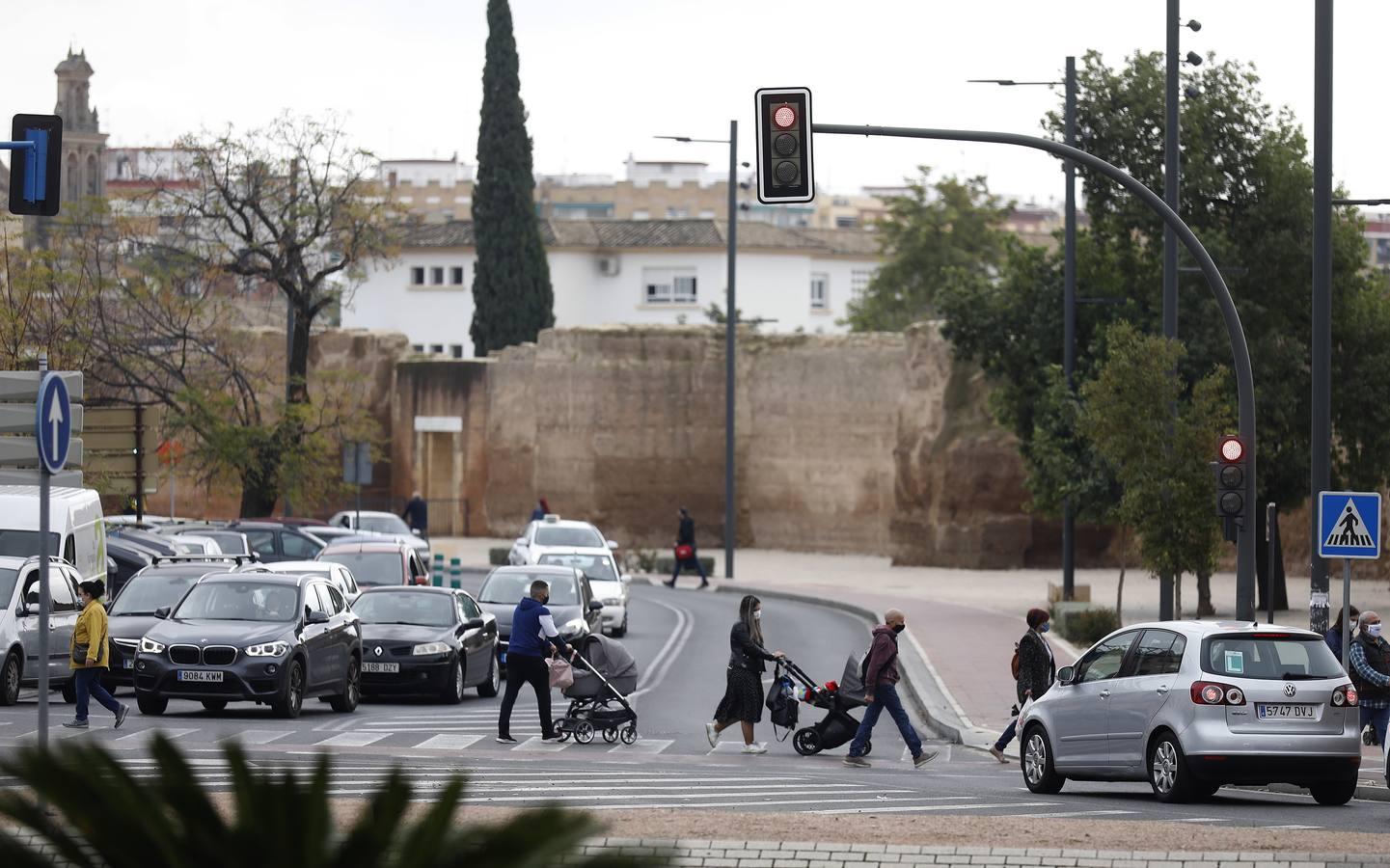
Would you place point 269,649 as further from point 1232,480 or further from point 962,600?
point 962,600

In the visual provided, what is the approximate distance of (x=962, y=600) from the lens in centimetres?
4109

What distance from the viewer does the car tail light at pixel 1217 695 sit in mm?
14820

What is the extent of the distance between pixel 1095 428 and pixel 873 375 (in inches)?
1327

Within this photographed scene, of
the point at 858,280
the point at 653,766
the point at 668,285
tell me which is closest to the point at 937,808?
the point at 653,766

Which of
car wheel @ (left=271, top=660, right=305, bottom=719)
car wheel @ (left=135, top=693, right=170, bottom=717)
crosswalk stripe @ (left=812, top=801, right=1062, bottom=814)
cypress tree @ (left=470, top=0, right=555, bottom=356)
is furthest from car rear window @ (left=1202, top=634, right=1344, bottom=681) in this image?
cypress tree @ (left=470, top=0, right=555, bottom=356)

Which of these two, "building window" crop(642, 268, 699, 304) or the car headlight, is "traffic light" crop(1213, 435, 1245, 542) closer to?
the car headlight

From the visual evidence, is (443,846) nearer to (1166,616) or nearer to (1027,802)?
(1027,802)

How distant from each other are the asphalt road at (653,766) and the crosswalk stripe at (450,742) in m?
0.04

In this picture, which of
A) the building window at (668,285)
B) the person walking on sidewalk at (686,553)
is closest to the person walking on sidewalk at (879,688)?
the person walking on sidewalk at (686,553)

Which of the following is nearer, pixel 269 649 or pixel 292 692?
pixel 269 649

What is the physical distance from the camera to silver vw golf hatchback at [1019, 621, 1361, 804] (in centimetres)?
1476

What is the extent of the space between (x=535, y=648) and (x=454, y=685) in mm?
4151

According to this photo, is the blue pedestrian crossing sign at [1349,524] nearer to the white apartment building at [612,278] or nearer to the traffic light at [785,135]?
the traffic light at [785,135]

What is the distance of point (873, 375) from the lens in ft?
201
